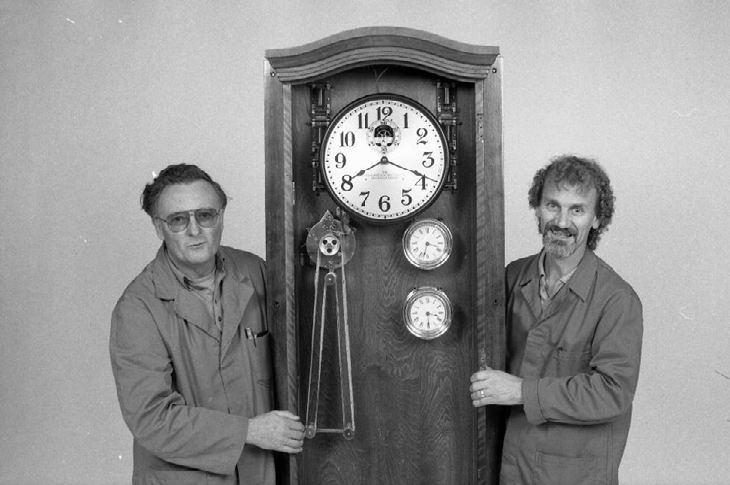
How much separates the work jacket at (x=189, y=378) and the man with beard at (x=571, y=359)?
0.69m

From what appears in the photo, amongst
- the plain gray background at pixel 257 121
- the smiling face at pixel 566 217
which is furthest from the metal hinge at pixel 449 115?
the plain gray background at pixel 257 121

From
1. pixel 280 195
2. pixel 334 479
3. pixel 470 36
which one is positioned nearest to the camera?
pixel 280 195

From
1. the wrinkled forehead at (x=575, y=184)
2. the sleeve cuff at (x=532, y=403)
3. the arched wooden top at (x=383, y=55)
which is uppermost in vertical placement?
the arched wooden top at (x=383, y=55)

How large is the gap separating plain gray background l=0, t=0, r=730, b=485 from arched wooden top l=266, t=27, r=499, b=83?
4.20 feet

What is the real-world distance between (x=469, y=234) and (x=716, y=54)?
1.79 meters

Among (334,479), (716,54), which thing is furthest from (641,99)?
(334,479)

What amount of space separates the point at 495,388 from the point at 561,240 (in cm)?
48

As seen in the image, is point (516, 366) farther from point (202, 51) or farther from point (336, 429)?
point (202, 51)

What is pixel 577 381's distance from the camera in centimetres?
311

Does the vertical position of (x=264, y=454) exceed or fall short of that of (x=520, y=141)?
it falls short

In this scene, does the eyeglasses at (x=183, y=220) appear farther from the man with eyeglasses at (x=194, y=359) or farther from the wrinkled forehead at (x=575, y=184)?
the wrinkled forehead at (x=575, y=184)

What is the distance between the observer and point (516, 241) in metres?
4.63

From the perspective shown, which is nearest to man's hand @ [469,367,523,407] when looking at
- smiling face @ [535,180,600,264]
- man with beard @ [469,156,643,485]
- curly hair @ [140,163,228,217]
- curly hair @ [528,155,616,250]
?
man with beard @ [469,156,643,485]

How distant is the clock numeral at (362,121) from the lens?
3389 mm
